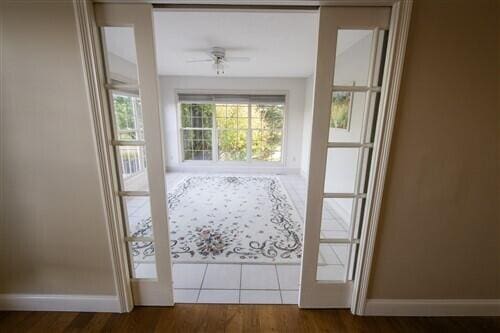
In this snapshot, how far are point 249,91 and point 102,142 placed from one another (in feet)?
14.2

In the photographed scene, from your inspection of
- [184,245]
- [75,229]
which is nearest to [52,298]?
[75,229]

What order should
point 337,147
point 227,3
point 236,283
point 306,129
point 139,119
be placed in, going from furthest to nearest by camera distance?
point 306,129
point 236,283
point 139,119
point 337,147
point 227,3

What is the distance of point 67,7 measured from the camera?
1.20m

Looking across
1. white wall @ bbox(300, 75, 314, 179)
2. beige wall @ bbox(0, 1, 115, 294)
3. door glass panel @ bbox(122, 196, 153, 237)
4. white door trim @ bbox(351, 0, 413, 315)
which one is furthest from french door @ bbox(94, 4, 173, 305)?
white wall @ bbox(300, 75, 314, 179)

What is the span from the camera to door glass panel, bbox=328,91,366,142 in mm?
2717

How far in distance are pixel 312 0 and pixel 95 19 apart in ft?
3.92

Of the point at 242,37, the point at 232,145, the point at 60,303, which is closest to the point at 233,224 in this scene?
the point at 60,303

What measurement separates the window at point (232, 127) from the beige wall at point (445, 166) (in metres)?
4.24

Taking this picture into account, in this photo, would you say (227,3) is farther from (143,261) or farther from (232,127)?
(232,127)

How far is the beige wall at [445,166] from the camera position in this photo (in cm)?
122

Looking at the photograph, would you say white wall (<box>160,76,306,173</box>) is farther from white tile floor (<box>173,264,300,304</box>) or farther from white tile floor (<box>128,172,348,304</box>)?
white tile floor (<box>173,264,300,304</box>)

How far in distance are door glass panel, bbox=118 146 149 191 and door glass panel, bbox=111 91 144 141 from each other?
115 mm

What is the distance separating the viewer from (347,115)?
2914 millimetres

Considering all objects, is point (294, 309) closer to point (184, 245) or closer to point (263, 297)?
point (263, 297)
